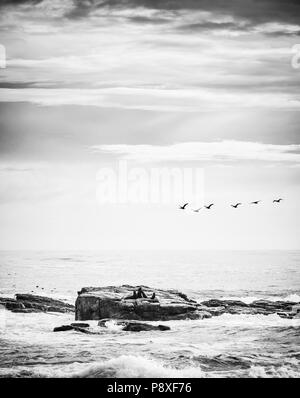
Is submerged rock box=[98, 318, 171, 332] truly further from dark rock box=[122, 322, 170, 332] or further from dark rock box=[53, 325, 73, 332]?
dark rock box=[53, 325, 73, 332]

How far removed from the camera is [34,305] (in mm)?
30562

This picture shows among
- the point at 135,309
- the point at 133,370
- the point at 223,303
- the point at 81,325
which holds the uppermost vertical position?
the point at 135,309

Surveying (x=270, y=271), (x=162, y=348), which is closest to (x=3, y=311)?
(x=162, y=348)

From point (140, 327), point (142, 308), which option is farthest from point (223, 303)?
point (140, 327)

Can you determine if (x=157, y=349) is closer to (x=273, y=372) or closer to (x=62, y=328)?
(x=273, y=372)

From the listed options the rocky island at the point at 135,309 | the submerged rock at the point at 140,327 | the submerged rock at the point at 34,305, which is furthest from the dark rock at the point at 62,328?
the submerged rock at the point at 34,305

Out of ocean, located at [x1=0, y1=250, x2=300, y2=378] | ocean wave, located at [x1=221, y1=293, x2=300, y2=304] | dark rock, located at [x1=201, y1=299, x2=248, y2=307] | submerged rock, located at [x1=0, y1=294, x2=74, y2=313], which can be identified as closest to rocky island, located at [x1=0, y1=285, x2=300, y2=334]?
submerged rock, located at [x1=0, y1=294, x2=74, y2=313]

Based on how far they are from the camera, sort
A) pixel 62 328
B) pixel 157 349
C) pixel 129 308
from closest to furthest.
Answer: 1. pixel 157 349
2. pixel 62 328
3. pixel 129 308

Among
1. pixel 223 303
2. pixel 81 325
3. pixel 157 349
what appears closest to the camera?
pixel 157 349

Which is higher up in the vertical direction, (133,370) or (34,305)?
(34,305)

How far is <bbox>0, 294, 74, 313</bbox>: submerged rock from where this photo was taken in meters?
30.0

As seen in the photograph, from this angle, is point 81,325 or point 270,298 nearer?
point 81,325
